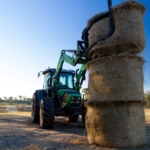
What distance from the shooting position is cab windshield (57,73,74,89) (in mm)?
10805

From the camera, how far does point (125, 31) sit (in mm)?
5172

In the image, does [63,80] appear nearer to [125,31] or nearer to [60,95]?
[60,95]

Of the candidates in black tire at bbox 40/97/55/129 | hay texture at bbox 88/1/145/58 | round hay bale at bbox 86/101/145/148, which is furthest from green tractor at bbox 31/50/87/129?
round hay bale at bbox 86/101/145/148

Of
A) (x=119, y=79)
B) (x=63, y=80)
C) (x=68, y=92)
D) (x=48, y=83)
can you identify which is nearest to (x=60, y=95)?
(x=68, y=92)

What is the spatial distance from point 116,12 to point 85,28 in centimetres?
103

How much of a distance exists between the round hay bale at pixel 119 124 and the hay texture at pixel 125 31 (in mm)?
1195

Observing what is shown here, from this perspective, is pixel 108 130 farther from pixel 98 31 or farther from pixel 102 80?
pixel 98 31

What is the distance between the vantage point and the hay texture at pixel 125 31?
5172 millimetres

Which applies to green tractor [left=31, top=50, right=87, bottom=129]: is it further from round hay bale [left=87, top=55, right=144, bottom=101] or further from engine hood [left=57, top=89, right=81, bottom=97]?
round hay bale [left=87, top=55, right=144, bottom=101]

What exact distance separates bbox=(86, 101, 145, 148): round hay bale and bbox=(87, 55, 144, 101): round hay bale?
0.16 metres

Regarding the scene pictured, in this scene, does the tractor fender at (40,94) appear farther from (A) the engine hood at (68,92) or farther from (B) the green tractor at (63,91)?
(A) the engine hood at (68,92)

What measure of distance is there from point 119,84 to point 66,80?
6.02 metres

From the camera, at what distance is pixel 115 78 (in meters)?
5.03

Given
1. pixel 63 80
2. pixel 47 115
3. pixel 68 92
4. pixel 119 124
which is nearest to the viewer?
pixel 119 124
